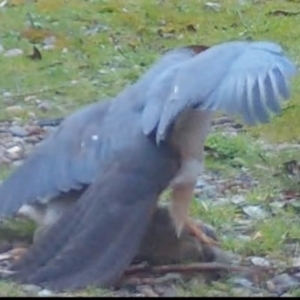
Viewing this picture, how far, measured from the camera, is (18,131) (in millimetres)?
6148

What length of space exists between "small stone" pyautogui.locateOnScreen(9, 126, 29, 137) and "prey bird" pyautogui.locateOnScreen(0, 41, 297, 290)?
1.39 m

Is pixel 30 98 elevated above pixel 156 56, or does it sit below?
above

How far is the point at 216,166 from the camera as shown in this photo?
577 centimetres

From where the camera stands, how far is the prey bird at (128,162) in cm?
414

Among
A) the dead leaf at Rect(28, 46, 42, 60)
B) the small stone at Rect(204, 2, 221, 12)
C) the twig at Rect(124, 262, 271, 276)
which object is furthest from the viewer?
the small stone at Rect(204, 2, 221, 12)

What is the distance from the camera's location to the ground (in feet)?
16.0

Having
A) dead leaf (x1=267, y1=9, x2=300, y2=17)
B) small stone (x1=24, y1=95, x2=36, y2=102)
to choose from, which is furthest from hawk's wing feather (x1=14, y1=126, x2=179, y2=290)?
dead leaf (x1=267, y1=9, x2=300, y2=17)

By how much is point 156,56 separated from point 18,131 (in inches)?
69.5

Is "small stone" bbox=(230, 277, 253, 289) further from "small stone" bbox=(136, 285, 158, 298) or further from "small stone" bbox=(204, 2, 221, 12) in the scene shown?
"small stone" bbox=(204, 2, 221, 12)

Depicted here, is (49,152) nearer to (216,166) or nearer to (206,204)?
(206,204)

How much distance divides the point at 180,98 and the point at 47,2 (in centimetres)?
487

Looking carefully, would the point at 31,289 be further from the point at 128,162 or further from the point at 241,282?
the point at 241,282

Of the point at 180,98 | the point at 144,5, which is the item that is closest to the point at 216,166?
the point at 180,98

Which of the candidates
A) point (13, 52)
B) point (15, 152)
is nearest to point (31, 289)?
point (15, 152)
